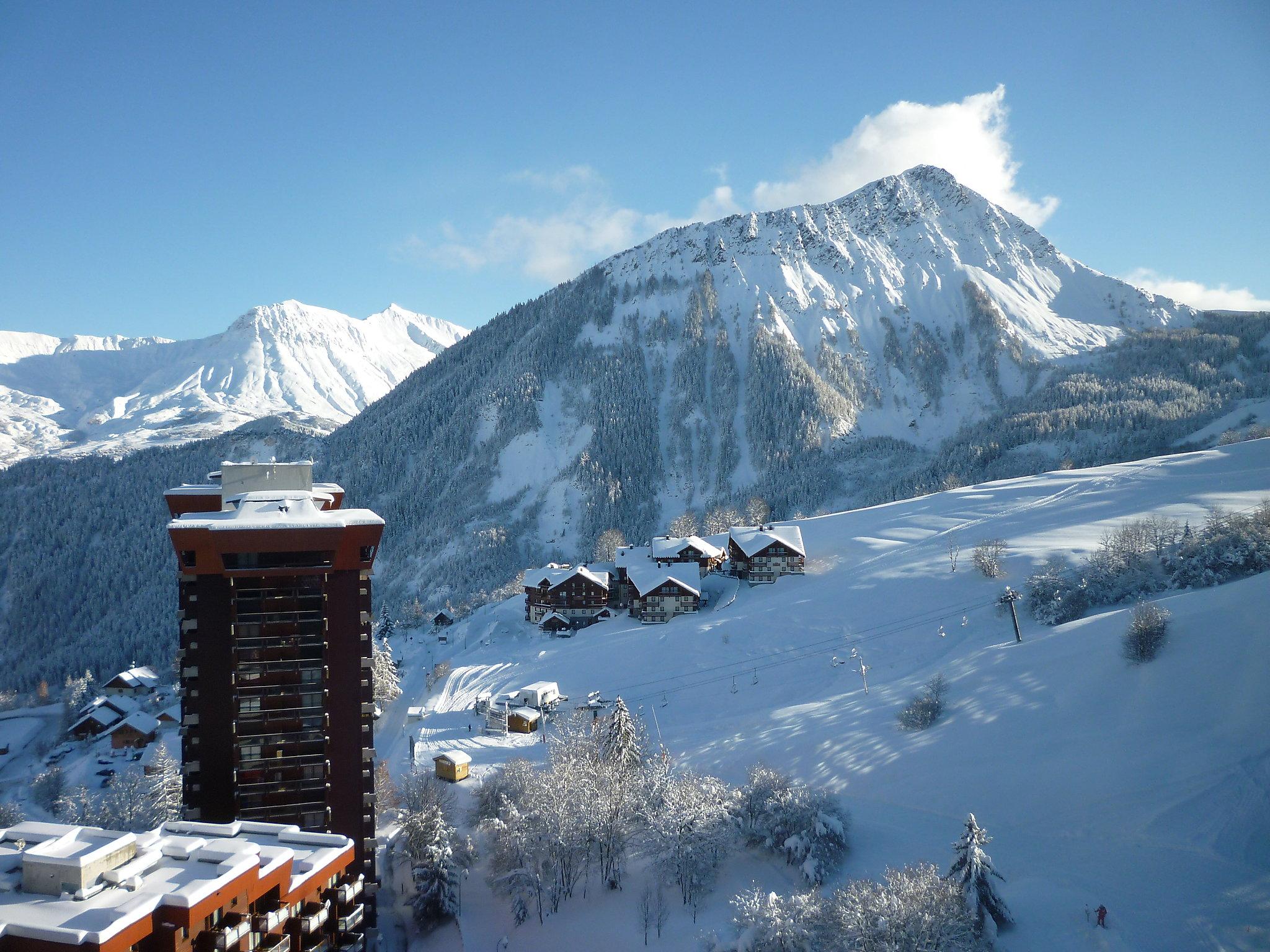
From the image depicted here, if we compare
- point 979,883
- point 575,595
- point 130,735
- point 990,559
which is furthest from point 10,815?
point 990,559

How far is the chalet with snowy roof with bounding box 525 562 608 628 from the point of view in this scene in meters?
69.5

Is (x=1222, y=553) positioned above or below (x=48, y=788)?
above

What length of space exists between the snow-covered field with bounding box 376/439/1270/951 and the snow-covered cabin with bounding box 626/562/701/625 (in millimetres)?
4563

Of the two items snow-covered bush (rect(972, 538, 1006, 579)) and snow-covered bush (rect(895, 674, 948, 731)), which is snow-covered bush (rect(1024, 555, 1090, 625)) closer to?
snow-covered bush (rect(972, 538, 1006, 579))

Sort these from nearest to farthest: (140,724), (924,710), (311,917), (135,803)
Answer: (311,917), (924,710), (135,803), (140,724)

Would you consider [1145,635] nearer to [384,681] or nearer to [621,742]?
[621,742]

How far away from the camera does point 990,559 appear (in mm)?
53375

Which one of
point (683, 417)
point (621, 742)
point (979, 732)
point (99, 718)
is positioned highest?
point (683, 417)

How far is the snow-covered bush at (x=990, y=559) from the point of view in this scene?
2069 inches

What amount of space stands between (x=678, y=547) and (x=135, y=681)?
203ft

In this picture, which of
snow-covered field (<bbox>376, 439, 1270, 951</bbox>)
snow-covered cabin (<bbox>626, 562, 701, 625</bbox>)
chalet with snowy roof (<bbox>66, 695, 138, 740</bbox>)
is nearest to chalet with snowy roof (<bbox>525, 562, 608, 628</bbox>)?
snow-covered cabin (<bbox>626, 562, 701, 625</bbox>)

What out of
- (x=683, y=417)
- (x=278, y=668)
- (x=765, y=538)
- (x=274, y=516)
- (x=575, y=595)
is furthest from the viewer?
(x=683, y=417)

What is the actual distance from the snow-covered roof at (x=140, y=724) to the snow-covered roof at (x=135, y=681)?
13861 mm

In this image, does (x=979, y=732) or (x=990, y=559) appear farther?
(x=990, y=559)
